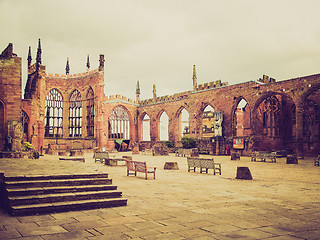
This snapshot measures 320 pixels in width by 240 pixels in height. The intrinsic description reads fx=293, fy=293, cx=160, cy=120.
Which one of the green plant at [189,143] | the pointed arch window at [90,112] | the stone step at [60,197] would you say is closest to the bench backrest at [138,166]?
the stone step at [60,197]

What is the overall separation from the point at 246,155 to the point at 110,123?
1987cm

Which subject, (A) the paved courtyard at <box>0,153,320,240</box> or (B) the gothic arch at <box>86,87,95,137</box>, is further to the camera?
(B) the gothic arch at <box>86,87,95,137</box>

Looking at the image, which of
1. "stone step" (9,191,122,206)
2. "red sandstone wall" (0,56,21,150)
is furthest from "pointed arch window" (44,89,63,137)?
"stone step" (9,191,122,206)

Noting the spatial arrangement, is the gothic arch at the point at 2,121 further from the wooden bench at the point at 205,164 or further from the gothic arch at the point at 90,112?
the gothic arch at the point at 90,112

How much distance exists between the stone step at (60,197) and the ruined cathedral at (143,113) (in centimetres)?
1013

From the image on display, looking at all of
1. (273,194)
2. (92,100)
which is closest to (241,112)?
(92,100)

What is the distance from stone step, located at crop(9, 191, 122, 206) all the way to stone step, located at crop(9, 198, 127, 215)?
0.51ft

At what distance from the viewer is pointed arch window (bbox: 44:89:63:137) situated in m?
38.3

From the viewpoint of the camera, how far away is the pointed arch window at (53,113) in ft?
126

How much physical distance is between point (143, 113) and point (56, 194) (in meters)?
35.7

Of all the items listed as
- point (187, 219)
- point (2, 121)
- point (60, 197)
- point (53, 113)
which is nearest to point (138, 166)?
point (60, 197)

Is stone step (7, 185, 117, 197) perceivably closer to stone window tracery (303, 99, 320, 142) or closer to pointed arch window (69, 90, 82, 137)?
stone window tracery (303, 99, 320, 142)

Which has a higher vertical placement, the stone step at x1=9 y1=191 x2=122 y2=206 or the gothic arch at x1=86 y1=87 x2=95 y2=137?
the gothic arch at x1=86 y1=87 x2=95 y2=137

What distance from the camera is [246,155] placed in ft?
87.8
